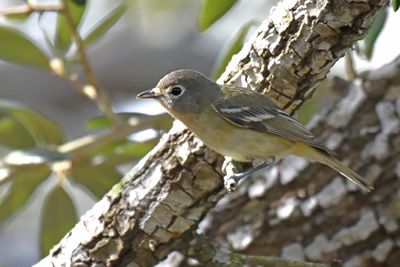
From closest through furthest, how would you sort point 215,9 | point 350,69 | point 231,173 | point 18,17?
point 231,173
point 215,9
point 18,17
point 350,69

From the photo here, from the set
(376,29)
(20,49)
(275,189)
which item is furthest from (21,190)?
(376,29)

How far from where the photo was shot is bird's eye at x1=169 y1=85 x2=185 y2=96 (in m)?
2.51

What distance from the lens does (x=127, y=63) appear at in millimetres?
5215

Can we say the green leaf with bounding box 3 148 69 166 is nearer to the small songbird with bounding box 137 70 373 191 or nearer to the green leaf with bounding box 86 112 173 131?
the green leaf with bounding box 86 112 173 131

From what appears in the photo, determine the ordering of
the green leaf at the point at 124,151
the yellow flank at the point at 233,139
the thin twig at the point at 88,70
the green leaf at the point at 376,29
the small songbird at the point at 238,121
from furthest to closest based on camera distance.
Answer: the green leaf at the point at 124,151
the thin twig at the point at 88,70
the green leaf at the point at 376,29
the small songbird at the point at 238,121
the yellow flank at the point at 233,139

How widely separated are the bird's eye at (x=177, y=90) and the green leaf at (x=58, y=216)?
0.56m

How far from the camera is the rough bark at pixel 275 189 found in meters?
1.93

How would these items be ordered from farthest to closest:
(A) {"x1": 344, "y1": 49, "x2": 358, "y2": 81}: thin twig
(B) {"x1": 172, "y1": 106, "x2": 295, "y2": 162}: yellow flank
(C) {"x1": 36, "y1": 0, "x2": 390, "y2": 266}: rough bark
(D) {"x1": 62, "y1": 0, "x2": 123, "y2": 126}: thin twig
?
(A) {"x1": 344, "y1": 49, "x2": 358, "y2": 81}: thin twig < (D) {"x1": 62, "y1": 0, "x2": 123, "y2": 126}: thin twig < (B) {"x1": 172, "y1": 106, "x2": 295, "y2": 162}: yellow flank < (C) {"x1": 36, "y1": 0, "x2": 390, "y2": 266}: rough bark

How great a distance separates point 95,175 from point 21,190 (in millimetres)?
233

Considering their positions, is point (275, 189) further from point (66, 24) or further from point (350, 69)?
point (66, 24)

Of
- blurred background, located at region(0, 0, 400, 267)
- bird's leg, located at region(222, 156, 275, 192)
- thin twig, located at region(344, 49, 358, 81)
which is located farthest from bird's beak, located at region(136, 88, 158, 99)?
blurred background, located at region(0, 0, 400, 267)

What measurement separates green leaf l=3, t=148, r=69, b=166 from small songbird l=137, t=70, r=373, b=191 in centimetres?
32

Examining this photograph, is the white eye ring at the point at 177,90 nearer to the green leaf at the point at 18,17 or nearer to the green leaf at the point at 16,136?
the green leaf at the point at 18,17

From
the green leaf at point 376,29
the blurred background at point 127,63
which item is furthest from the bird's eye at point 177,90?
the blurred background at point 127,63
